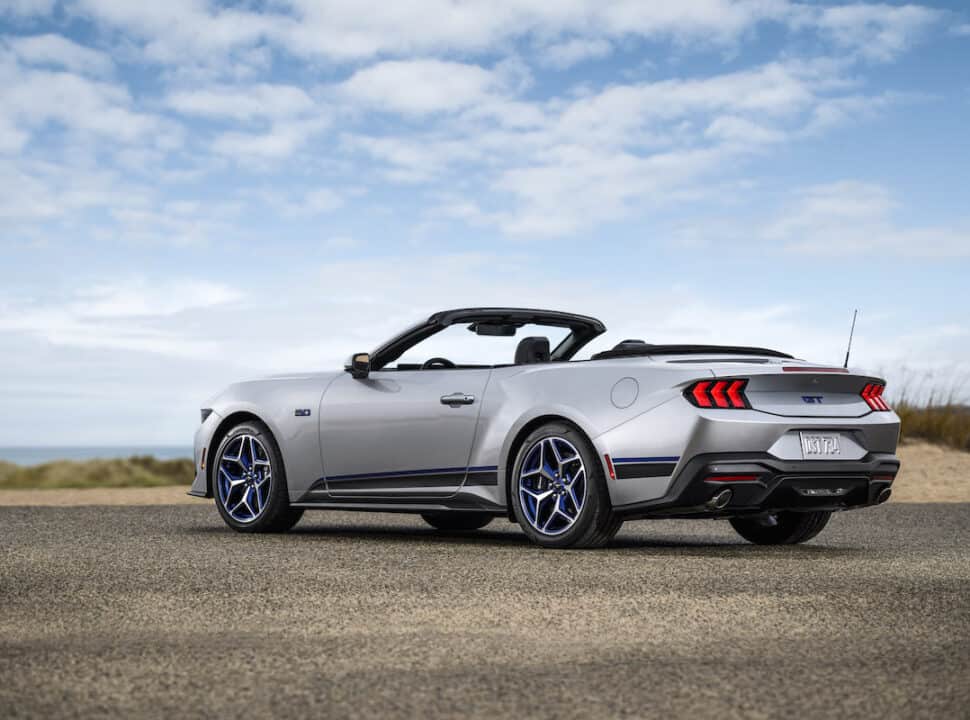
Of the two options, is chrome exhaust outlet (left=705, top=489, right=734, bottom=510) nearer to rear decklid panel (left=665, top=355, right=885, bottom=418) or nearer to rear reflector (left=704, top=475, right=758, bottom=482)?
rear reflector (left=704, top=475, right=758, bottom=482)

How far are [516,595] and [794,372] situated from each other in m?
2.66

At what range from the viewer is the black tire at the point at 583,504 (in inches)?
315

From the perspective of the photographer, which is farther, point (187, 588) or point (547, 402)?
point (547, 402)

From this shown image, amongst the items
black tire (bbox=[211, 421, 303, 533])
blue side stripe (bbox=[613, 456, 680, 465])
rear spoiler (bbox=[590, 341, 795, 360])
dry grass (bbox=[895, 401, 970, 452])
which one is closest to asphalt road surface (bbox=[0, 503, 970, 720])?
blue side stripe (bbox=[613, 456, 680, 465])

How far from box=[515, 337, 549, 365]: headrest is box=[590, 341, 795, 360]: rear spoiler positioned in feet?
2.03

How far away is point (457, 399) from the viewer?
28.8 feet

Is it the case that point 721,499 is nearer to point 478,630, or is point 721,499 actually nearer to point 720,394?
point 720,394

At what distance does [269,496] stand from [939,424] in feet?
48.1

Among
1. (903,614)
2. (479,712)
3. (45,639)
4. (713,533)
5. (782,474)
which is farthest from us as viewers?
(713,533)

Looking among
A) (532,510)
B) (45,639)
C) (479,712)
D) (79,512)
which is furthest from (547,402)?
(79,512)

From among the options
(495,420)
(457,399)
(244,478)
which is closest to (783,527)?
(495,420)

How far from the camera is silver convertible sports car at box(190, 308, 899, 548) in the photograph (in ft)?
25.6

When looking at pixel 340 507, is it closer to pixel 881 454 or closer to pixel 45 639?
pixel 881 454

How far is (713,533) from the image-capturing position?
424 inches
